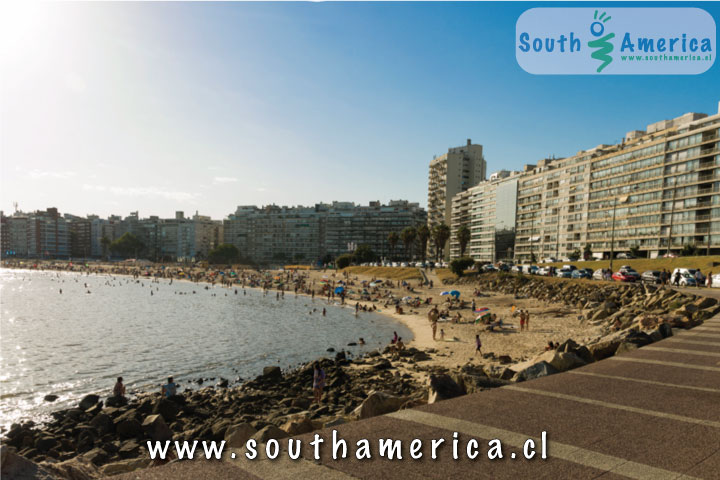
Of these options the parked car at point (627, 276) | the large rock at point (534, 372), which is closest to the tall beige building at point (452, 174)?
the parked car at point (627, 276)

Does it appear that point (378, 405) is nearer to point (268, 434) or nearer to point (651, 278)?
point (268, 434)

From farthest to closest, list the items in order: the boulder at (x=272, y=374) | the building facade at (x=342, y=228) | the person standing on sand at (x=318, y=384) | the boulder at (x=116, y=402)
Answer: the building facade at (x=342, y=228) < the boulder at (x=272, y=374) < the boulder at (x=116, y=402) < the person standing on sand at (x=318, y=384)

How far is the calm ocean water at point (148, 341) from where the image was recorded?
24.6m

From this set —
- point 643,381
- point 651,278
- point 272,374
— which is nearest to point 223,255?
point 651,278

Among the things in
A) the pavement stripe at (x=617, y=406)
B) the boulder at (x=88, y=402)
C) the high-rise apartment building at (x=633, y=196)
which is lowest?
the boulder at (x=88, y=402)

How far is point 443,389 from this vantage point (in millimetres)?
9617

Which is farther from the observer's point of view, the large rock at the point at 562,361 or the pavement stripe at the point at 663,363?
the large rock at the point at 562,361

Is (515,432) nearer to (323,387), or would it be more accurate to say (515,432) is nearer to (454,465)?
(454,465)

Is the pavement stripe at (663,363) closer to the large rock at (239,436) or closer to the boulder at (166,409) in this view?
the large rock at (239,436)

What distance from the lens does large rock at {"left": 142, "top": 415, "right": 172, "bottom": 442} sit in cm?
1641

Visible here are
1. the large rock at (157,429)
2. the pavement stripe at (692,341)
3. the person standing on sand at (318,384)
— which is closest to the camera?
the pavement stripe at (692,341)

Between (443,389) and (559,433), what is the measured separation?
2998 mm

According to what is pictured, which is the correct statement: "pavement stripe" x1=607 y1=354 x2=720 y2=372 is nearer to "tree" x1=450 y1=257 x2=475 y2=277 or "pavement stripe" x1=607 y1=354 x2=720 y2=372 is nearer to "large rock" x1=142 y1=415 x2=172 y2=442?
"large rock" x1=142 y1=415 x2=172 y2=442

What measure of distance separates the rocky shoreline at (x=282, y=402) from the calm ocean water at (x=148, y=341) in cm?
342
